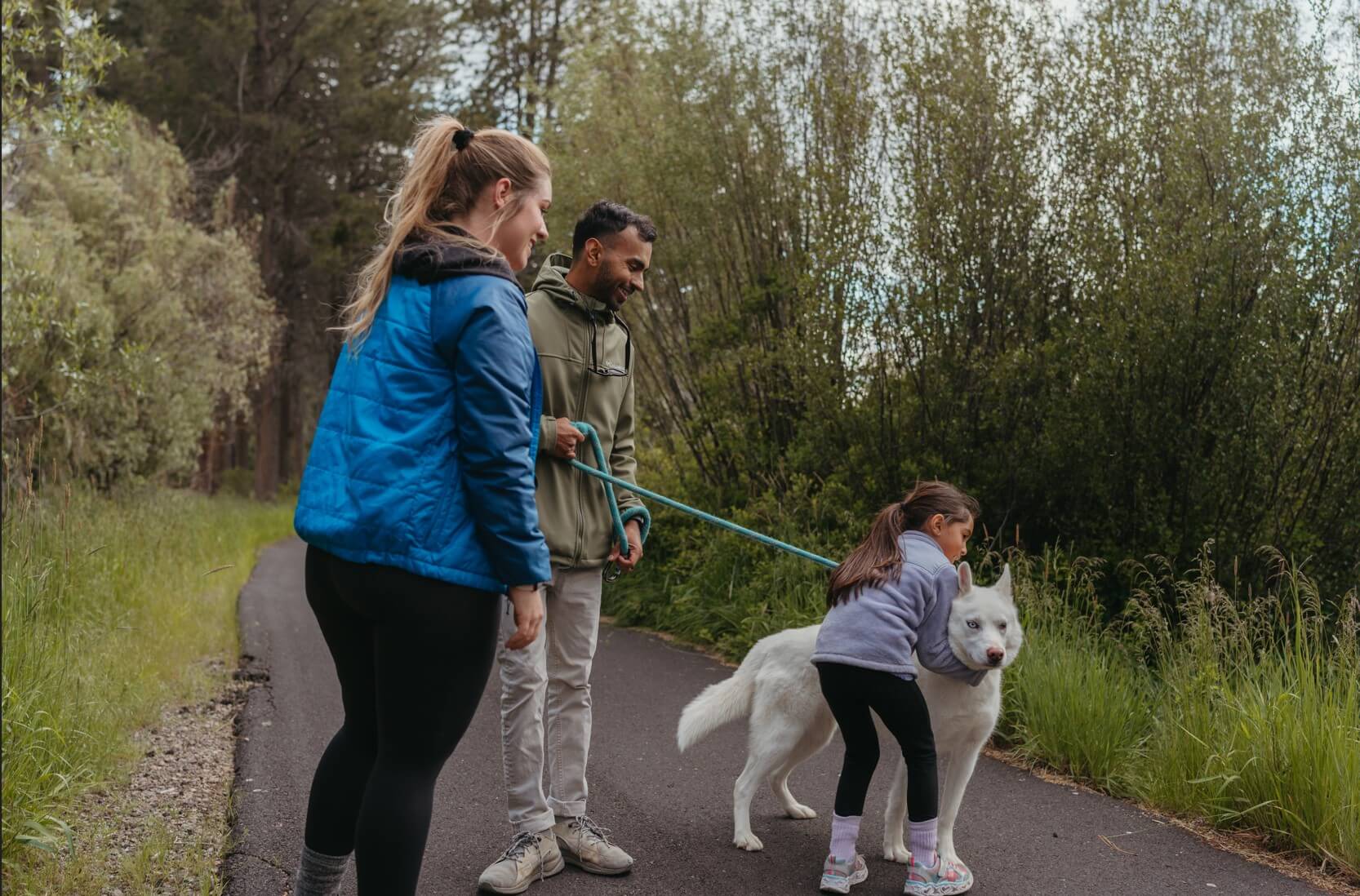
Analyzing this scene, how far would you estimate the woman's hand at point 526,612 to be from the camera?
2.61 meters

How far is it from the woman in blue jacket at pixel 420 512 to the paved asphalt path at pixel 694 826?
15 centimetres

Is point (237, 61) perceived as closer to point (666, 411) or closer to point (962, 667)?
point (666, 411)

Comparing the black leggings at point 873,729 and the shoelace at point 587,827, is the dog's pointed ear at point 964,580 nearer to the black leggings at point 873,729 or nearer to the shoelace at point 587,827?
the black leggings at point 873,729

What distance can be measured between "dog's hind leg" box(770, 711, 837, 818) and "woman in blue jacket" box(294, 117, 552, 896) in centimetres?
186

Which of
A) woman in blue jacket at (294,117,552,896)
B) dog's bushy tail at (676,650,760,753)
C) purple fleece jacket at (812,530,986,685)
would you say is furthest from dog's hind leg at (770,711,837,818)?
woman in blue jacket at (294,117,552,896)

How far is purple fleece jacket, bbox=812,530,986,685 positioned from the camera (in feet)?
12.0

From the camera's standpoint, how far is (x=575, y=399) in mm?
3973

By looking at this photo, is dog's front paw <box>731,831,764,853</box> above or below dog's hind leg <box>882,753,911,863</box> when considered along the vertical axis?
below

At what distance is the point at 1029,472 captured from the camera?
822 cm

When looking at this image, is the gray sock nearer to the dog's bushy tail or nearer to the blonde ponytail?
the blonde ponytail

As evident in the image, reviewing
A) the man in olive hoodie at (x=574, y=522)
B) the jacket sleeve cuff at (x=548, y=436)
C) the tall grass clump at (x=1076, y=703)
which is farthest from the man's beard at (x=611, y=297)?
Answer: the tall grass clump at (x=1076, y=703)

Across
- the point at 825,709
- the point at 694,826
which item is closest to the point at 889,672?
the point at 825,709

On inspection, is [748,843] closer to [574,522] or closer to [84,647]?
[574,522]

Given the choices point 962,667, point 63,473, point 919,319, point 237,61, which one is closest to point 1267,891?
point 962,667
